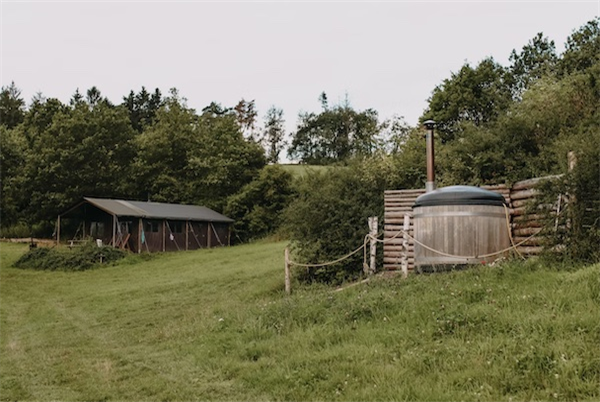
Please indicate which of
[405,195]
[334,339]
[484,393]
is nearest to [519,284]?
[334,339]

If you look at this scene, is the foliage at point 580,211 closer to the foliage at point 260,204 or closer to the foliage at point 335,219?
the foliage at point 335,219

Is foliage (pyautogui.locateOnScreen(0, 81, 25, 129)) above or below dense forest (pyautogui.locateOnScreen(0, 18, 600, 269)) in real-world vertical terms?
above

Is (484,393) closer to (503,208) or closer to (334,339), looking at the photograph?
(334,339)

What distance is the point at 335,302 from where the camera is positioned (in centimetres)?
887

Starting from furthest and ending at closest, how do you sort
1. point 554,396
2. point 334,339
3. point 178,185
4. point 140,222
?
point 178,185 < point 140,222 < point 334,339 < point 554,396

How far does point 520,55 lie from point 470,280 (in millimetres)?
35426

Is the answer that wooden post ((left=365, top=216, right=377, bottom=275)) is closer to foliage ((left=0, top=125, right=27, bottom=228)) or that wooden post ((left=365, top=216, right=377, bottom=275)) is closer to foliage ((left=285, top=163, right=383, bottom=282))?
foliage ((left=285, top=163, right=383, bottom=282))

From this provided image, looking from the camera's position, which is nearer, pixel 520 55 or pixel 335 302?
pixel 335 302

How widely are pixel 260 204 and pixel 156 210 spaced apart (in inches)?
335

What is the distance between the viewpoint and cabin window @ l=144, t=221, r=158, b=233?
32.7 m

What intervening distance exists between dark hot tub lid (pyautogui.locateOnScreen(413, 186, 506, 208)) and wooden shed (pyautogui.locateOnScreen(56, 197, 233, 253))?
77.7ft

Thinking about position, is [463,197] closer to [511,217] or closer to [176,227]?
[511,217]

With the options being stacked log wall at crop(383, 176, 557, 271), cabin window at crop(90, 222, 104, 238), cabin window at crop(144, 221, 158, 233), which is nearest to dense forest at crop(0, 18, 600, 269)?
stacked log wall at crop(383, 176, 557, 271)

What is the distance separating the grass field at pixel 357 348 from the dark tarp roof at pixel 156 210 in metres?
20.5
